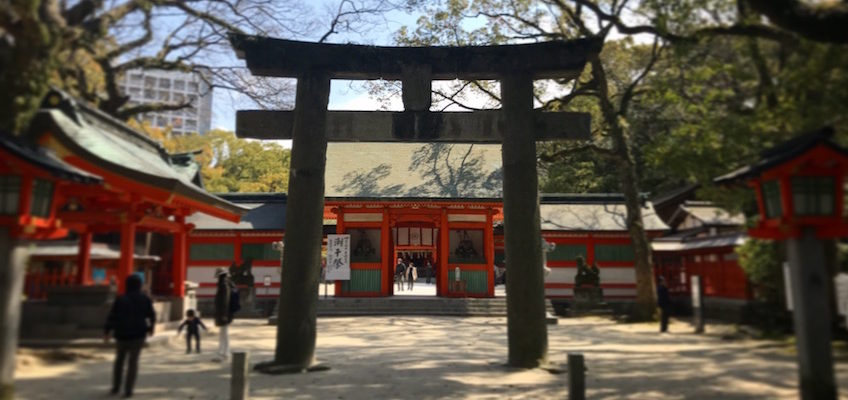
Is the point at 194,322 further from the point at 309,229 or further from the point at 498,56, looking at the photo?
the point at 498,56

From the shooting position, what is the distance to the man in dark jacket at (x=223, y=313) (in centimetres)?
884

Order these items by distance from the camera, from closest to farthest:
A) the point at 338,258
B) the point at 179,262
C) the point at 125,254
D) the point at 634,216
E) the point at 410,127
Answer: the point at 410,127
the point at 125,254
the point at 179,262
the point at 634,216
the point at 338,258

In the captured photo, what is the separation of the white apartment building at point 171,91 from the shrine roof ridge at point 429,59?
3.37 m

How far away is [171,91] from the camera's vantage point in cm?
1249

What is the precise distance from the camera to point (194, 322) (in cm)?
914

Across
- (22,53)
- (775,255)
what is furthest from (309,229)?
(775,255)

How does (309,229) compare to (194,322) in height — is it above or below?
above

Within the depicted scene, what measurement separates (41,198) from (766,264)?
43.1ft

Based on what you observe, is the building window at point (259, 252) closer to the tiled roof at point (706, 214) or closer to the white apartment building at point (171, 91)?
the white apartment building at point (171, 91)

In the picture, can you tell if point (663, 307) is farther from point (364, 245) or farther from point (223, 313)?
point (364, 245)

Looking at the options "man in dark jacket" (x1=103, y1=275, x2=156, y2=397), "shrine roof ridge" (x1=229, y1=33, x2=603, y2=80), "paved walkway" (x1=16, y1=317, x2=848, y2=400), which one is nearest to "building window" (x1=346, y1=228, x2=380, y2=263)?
"paved walkway" (x1=16, y1=317, x2=848, y2=400)

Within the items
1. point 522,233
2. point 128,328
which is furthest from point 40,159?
point 522,233

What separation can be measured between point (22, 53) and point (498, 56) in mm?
6530

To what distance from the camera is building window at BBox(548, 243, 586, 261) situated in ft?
75.9
